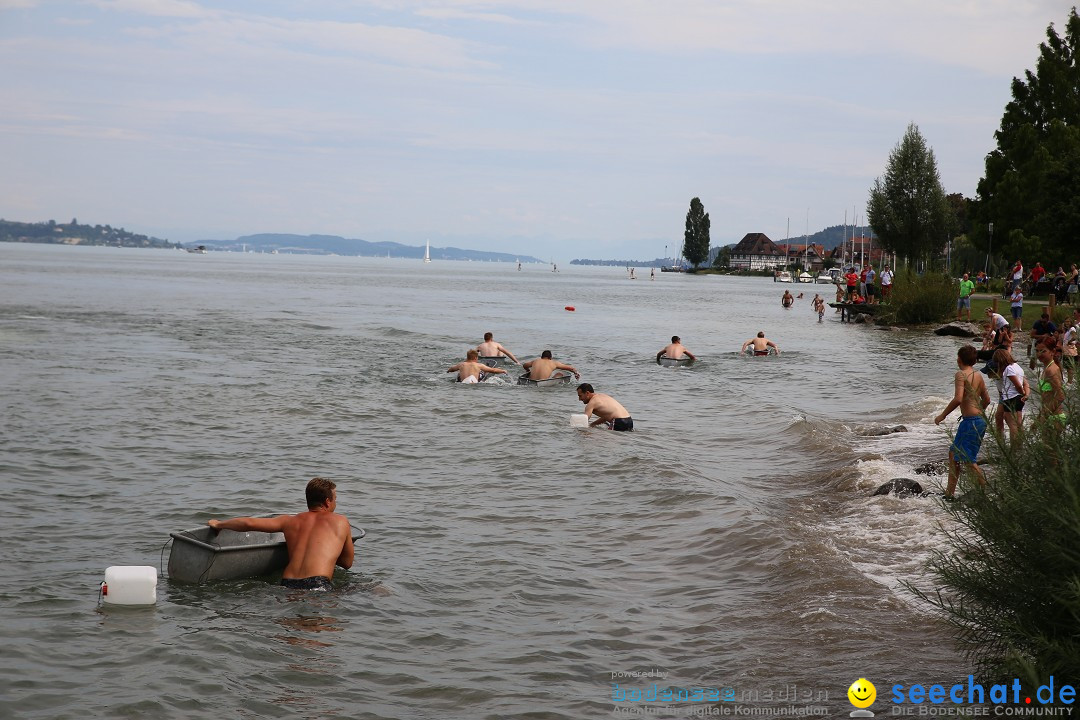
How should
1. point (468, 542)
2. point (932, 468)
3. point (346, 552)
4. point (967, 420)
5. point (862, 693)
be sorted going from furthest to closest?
point (932, 468), point (967, 420), point (468, 542), point (346, 552), point (862, 693)

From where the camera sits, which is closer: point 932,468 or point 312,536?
point 312,536

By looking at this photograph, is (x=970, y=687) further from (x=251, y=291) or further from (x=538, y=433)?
(x=251, y=291)

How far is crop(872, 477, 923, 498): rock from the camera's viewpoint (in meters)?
12.1

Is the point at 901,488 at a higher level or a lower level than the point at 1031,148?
lower

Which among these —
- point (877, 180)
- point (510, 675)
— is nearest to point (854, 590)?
point (510, 675)

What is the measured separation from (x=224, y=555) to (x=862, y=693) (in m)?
5.34

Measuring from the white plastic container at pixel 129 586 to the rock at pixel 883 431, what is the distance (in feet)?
42.1

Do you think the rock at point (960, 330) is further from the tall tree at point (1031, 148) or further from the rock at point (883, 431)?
the rock at point (883, 431)

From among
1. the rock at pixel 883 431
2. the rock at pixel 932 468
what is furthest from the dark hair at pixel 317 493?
the rock at pixel 883 431

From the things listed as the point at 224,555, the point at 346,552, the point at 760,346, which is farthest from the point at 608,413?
the point at 760,346

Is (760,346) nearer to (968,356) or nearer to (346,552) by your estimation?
(968,356)

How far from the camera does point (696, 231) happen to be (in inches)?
7584

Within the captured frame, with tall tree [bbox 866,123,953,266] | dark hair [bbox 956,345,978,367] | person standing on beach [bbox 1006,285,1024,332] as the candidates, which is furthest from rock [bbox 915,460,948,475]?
tall tree [bbox 866,123,953,266]

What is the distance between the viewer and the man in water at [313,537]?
8.71 metres
